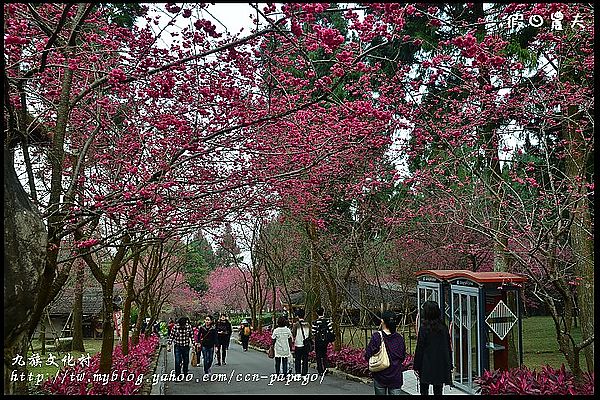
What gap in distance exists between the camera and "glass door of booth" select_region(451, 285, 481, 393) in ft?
29.2

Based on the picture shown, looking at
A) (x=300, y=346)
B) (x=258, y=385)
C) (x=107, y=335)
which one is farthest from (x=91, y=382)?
(x=300, y=346)

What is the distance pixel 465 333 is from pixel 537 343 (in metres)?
13.7

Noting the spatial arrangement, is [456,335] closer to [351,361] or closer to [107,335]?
[351,361]

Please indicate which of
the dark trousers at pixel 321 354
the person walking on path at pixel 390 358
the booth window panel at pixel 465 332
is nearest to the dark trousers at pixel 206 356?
the dark trousers at pixel 321 354

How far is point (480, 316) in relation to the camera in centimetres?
873

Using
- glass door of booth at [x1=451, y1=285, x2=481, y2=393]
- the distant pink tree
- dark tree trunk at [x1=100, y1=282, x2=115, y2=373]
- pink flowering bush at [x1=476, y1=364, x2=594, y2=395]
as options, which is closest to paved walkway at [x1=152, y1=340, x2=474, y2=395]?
glass door of booth at [x1=451, y1=285, x2=481, y2=393]

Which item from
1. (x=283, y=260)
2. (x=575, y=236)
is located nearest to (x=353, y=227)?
(x=575, y=236)

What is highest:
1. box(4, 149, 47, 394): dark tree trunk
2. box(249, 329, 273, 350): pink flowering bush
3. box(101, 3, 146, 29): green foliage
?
box(101, 3, 146, 29): green foliage

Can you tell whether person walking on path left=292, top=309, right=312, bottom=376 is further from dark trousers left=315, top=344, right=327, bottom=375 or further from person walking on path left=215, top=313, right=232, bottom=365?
person walking on path left=215, top=313, right=232, bottom=365

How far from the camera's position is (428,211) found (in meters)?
14.8

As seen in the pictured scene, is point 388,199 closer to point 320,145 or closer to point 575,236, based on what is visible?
point 575,236

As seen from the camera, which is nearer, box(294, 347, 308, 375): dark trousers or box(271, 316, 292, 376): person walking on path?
box(271, 316, 292, 376): person walking on path

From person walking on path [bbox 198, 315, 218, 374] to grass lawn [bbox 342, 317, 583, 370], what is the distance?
4.47 metres
